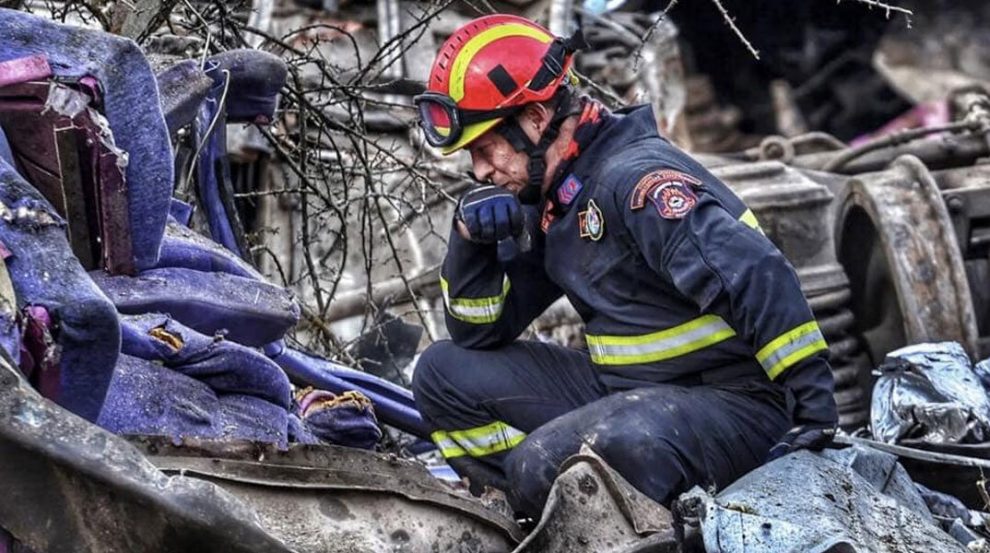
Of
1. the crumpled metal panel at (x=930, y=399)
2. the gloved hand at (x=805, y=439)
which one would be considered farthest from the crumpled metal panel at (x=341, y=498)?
the crumpled metal panel at (x=930, y=399)

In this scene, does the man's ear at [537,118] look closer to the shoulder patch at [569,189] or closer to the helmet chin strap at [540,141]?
the helmet chin strap at [540,141]

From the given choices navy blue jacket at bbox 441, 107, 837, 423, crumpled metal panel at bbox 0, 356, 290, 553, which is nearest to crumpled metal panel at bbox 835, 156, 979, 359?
navy blue jacket at bbox 441, 107, 837, 423

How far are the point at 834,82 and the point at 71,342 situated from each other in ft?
44.8

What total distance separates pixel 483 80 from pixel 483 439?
38.1 inches

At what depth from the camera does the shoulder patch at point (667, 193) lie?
13.2ft

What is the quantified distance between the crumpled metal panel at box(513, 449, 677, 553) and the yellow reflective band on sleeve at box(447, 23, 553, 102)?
1101 mm

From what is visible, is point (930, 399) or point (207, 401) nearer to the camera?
point (207, 401)

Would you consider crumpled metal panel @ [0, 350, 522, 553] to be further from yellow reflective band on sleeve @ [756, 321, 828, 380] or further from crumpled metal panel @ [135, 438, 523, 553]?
yellow reflective band on sleeve @ [756, 321, 828, 380]

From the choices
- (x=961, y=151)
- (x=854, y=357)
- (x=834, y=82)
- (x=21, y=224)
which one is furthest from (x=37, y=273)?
(x=834, y=82)

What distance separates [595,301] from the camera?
4.32m

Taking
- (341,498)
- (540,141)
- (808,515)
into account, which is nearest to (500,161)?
(540,141)

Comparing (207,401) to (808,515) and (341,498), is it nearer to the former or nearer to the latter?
(341,498)

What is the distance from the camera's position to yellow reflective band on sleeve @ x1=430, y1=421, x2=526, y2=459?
4.48 meters

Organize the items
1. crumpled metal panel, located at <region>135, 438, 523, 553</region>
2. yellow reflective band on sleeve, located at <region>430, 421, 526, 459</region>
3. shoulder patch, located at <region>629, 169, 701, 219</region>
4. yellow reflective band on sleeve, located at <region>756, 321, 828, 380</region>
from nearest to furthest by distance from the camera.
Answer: crumpled metal panel, located at <region>135, 438, 523, 553</region> < yellow reflective band on sleeve, located at <region>756, 321, 828, 380</region> < shoulder patch, located at <region>629, 169, 701, 219</region> < yellow reflective band on sleeve, located at <region>430, 421, 526, 459</region>
